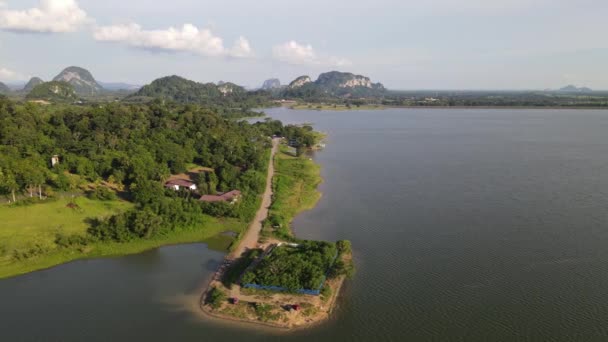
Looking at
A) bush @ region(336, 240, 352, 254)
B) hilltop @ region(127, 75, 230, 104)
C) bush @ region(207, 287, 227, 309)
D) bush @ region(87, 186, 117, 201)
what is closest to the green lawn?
bush @ region(87, 186, 117, 201)

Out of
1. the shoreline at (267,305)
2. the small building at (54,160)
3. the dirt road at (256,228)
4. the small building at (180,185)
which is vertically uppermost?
the small building at (54,160)

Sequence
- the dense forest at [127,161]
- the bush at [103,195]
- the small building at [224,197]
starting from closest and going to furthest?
the dense forest at [127,161]
the small building at [224,197]
the bush at [103,195]

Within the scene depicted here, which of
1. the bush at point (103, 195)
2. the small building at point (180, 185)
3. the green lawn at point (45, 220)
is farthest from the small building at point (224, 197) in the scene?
the bush at point (103, 195)

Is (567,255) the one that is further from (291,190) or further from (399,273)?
(291,190)

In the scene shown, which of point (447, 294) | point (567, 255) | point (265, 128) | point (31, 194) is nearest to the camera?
point (447, 294)

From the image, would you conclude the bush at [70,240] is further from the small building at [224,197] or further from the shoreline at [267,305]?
the shoreline at [267,305]

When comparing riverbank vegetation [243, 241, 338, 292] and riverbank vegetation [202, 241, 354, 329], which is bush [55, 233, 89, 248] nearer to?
riverbank vegetation [202, 241, 354, 329]

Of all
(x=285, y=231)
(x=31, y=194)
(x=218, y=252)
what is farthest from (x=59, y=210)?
(x=285, y=231)
